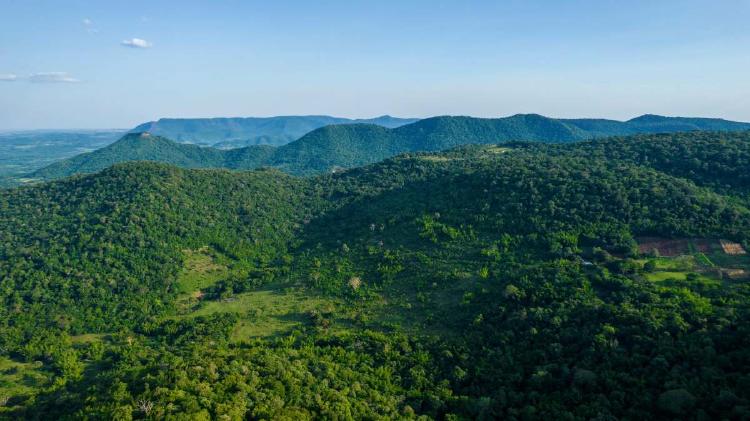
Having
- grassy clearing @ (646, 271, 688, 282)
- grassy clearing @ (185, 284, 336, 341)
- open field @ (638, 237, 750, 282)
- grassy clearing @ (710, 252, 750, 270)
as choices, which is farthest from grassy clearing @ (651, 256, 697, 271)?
grassy clearing @ (185, 284, 336, 341)

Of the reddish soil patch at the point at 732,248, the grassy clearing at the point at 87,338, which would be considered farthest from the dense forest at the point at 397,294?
the grassy clearing at the point at 87,338

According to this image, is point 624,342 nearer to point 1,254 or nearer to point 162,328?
point 162,328

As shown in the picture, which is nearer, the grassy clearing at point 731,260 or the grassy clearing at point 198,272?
the grassy clearing at point 731,260

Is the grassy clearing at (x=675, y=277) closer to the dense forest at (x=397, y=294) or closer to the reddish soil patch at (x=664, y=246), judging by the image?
the dense forest at (x=397, y=294)

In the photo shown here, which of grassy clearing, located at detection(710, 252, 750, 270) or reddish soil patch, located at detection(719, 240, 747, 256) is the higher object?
reddish soil patch, located at detection(719, 240, 747, 256)

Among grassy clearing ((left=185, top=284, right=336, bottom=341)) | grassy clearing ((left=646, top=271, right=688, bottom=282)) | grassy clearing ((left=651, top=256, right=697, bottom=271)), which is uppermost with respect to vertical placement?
grassy clearing ((left=651, top=256, right=697, bottom=271))

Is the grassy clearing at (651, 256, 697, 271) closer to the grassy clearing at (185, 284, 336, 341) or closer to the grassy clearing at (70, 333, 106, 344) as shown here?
the grassy clearing at (185, 284, 336, 341)

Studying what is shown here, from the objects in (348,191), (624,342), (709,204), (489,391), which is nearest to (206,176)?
(348,191)

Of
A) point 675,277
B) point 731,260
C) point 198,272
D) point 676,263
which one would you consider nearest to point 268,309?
point 198,272
